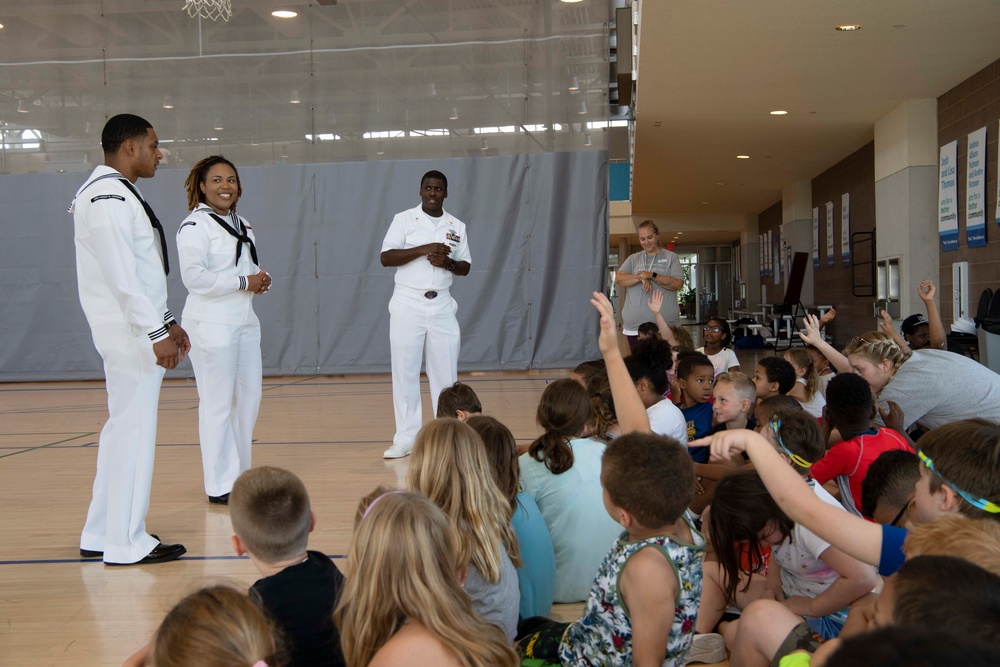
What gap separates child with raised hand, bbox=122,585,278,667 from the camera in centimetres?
109

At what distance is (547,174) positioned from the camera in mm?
8945

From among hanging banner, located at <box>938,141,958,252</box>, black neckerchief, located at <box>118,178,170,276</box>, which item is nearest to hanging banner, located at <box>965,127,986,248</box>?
hanging banner, located at <box>938,141,958,252</box>

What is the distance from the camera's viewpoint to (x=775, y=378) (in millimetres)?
3887

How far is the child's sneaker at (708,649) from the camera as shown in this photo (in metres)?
2.12

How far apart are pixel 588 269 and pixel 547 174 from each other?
41.0 inches

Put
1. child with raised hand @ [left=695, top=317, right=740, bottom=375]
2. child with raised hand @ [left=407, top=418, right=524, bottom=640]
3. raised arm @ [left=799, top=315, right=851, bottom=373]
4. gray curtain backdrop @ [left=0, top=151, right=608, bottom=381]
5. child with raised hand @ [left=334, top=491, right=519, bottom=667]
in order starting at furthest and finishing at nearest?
gray curtain backdrop @ [left=0, top=151, right=608, bottom=381]
child with raised hand @ [left=695, top=317, right=740, bottom=375]
raised arm @ [left=799, top=315, right=851, bottom=373]
child with raised hand @ [left=407, top=418, right=524, bottom=640]
child with raised hand @ [left=334, top=491, right=519, bottom=667]

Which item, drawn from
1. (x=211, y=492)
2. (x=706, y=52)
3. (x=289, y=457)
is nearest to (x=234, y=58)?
(x=706, y=52)

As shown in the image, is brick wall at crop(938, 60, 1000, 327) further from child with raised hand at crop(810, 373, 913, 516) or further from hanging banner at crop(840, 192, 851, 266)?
child with raised hand at crop(810, 373, 913, 516)

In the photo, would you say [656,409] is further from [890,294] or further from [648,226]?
[890,294]

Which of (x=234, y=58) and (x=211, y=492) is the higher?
(x=234, y=58)

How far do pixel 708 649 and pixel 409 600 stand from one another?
103 cm

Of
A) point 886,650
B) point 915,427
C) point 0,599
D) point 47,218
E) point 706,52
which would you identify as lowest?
point 0,599

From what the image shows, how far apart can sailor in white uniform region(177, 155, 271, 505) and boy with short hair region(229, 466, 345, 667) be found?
6.92 feet

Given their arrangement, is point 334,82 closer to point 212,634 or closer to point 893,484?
point 893,484
